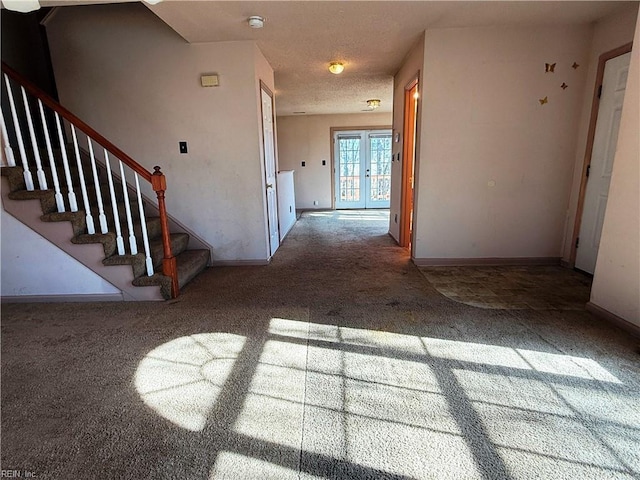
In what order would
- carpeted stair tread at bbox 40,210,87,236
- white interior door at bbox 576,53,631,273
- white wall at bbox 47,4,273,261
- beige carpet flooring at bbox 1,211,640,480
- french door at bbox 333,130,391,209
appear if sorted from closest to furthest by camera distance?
beige carpet flooring at bbox 1,211,640,480 → carpeted stair tread at bbox 40,210,87,236 → white interior door at bbox 576,53,631,273 → white wall at bbox 47,4,273,261 → french door at bbox 333,130,391,209

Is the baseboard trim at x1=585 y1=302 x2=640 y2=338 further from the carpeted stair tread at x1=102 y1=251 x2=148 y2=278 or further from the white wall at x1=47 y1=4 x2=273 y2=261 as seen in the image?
the carpeted stair tread at x1=102 y1=251 x2=148 y2=278

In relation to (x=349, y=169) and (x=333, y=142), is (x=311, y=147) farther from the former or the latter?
(x=349, y=169)

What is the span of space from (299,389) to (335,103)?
240 inches

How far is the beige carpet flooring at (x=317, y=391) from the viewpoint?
1.25 metres

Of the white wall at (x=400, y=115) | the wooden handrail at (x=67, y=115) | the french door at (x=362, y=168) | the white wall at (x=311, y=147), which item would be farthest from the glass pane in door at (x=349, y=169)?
the wooden handrail at (x=67, y=115)

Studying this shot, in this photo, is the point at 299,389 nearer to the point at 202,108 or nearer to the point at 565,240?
the point at 202,108

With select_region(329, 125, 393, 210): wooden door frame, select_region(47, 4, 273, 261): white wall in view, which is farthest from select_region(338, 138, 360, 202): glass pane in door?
select_region(47, 4, 273, 261): white wall

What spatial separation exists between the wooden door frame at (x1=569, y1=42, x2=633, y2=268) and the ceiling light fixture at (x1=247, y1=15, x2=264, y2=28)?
3.06 meters

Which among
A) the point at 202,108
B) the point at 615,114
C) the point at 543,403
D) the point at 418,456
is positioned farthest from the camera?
the point at 202,108

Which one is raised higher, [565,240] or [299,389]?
[565,240]

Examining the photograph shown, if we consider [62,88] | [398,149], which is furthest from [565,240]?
[62,88]

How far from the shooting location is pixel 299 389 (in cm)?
165

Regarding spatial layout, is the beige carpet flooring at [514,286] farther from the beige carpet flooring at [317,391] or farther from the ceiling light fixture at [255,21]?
the ceiling light fixture at [255,21]

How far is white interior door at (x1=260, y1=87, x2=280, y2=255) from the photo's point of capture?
3.79 metres
